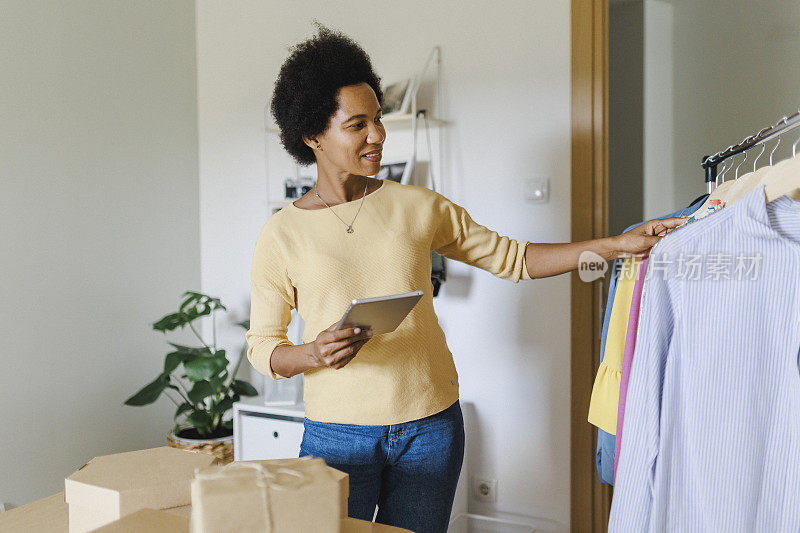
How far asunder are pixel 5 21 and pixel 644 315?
2163 mm

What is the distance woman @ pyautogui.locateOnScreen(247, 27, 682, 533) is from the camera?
49.9 inches

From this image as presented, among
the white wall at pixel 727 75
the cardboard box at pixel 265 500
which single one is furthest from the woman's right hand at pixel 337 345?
the white wall at pixel 727 75

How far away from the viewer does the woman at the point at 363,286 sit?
127 centimetres

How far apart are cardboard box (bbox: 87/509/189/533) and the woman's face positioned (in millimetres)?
753

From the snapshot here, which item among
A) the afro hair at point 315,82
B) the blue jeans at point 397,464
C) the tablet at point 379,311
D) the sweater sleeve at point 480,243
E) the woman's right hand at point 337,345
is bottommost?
the blue jeans at point 397,464

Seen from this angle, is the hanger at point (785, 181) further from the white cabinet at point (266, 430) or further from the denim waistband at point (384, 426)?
the white cabinet at point (266, 430)

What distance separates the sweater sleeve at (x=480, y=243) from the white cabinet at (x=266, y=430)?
103 centimetres

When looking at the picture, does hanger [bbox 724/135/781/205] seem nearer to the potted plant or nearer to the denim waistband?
the denim waistband

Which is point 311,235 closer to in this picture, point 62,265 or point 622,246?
point 622,246

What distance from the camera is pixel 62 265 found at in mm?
2357

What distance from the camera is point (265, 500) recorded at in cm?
69

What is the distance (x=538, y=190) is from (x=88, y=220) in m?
1.59

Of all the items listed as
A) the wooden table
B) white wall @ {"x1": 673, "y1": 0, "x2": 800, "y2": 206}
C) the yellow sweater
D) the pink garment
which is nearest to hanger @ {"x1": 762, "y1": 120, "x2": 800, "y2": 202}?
the pink garment

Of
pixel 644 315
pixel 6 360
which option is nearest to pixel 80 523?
pixel 644 315
